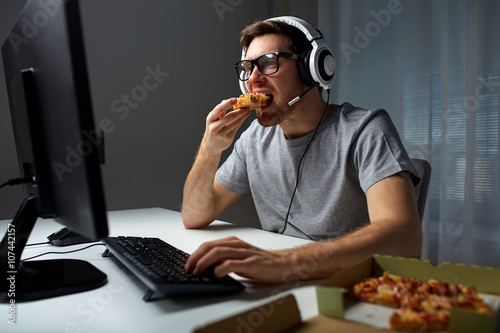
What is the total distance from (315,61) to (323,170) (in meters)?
0.40

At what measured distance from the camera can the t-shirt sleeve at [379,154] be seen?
118cm

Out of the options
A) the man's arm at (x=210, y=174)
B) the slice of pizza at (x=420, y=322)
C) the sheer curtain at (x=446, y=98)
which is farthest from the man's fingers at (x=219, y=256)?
the sheer curtain at (x=446, y=98)

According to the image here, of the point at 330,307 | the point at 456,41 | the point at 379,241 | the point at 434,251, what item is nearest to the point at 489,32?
the point at 456,41

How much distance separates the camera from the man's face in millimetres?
1526

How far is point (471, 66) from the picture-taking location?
2.24 meters

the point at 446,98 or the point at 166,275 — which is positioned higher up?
the point at 446,98

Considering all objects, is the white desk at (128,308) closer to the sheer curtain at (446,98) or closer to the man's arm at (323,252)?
the man's arm at (323,252)

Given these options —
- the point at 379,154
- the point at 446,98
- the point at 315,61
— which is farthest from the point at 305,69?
the point at 446,98

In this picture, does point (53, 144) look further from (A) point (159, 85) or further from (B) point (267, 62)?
(A) point (159, 85)

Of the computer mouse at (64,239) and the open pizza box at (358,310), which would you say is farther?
the computer mouse at (64,239)

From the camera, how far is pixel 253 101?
149cm

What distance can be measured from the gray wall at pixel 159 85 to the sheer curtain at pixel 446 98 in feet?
2.55

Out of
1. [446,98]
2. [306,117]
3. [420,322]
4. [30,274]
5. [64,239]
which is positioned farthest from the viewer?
[446,98]

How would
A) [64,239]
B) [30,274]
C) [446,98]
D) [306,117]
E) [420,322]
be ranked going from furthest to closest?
[446,98] → [306,117] → [64,239] → [30,274] → [420,322]
